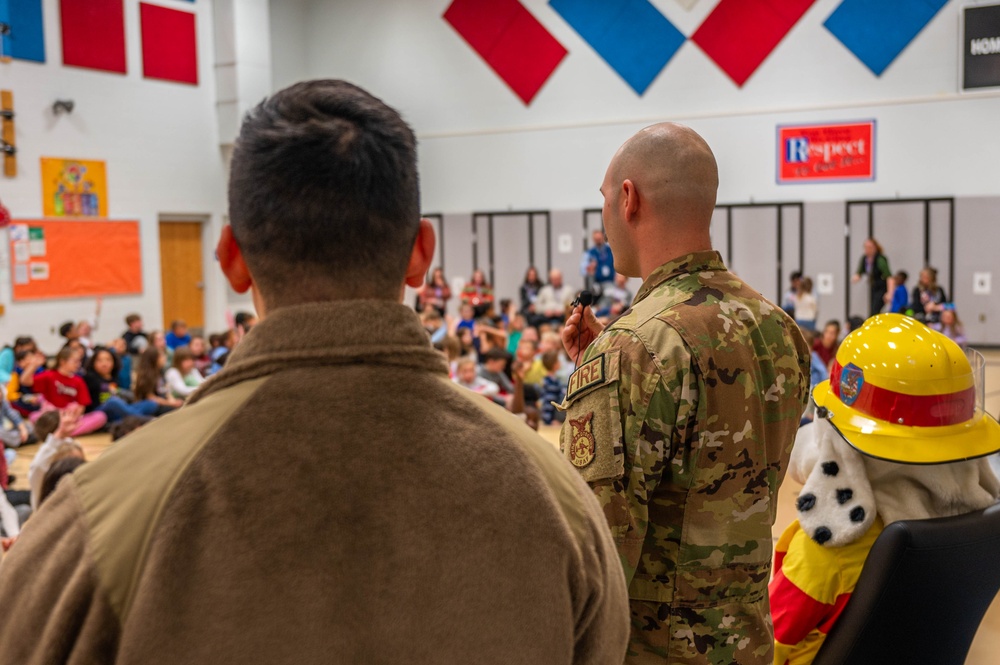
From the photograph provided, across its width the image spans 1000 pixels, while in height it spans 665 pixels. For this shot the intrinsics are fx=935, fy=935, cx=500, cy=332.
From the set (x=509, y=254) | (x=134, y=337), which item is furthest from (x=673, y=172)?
(x=509, y=254)

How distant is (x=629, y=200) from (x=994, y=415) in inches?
305

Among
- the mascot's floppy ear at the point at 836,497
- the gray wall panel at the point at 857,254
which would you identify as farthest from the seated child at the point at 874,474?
the gray wall panel at the point at 857,254

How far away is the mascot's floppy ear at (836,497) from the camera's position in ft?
7.16

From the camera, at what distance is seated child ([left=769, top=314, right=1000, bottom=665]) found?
7.22ft

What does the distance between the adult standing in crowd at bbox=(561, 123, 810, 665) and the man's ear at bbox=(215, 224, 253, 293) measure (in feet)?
3.01

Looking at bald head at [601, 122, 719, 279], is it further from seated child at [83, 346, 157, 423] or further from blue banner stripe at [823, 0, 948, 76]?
blue banner stripe at [823, 0, 948, 76]

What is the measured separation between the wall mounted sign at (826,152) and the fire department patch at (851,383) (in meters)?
13.5

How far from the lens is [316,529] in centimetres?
94

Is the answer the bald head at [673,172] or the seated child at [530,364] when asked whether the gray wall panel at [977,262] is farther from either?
the bald head at [673,172]

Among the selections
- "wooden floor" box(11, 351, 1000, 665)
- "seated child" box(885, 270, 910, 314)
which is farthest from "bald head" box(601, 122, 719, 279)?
"seated child" box(885, 270, 910, 314)

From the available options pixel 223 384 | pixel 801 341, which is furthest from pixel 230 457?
pixel 801 341

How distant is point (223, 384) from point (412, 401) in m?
0.20

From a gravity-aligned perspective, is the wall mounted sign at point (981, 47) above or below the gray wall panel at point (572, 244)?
above

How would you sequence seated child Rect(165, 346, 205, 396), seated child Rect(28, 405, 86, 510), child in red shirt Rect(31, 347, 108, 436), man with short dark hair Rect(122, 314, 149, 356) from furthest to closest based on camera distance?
1. man with short dark hair Rect(122, 314, 149, 356)
2. seated child Rect(165, 346, 205, 396)
3. child in red shirt Rect(31, 347, 108, 436)
4. seated child Rect(28, 405, 86, 510)
